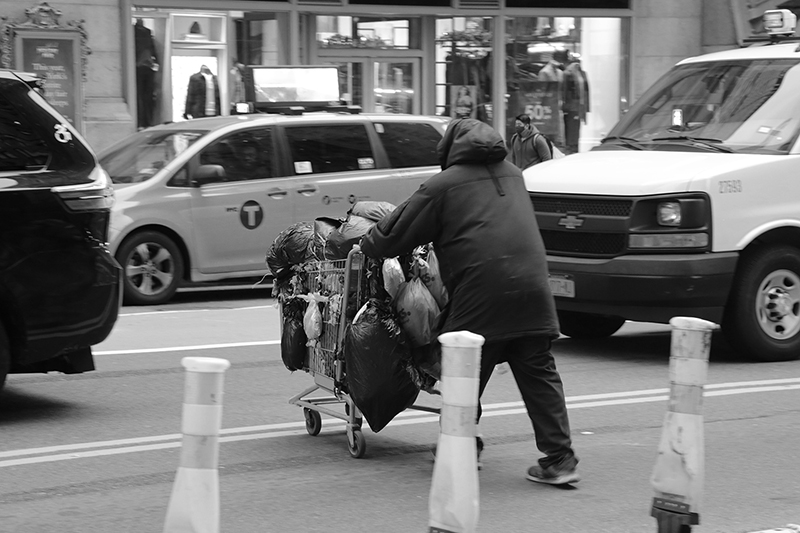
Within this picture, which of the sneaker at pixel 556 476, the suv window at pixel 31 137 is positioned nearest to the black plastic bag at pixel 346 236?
the sneaker at pixel 556 476

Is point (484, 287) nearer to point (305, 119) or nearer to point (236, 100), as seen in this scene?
point (305, 119)

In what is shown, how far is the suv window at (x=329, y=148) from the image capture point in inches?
514

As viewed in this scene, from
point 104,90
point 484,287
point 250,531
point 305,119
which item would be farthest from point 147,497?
point 104,90

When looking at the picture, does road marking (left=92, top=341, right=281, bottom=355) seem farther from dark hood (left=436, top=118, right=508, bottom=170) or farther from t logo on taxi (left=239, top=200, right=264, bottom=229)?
dark hood (left=436, top=118, right=508, bottom=170)

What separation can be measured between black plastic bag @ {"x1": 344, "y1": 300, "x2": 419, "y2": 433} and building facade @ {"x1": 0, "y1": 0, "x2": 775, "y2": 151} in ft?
42.1

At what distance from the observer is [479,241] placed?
5750mm

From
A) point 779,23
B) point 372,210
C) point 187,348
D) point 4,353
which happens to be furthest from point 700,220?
point 4,353

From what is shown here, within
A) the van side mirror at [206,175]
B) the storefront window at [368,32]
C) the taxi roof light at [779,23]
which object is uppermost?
the storefront window at [368,32]

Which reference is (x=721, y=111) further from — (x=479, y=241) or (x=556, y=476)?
(x=556, y=476)

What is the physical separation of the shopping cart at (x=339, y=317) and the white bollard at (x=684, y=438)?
166cm

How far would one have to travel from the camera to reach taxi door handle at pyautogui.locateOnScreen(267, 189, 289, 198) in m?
12.8

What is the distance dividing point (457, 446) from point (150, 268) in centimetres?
833

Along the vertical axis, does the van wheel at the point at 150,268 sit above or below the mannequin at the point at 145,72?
below

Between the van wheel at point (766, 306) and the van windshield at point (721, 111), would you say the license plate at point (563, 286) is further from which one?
the van windshield at point (721, 111)
